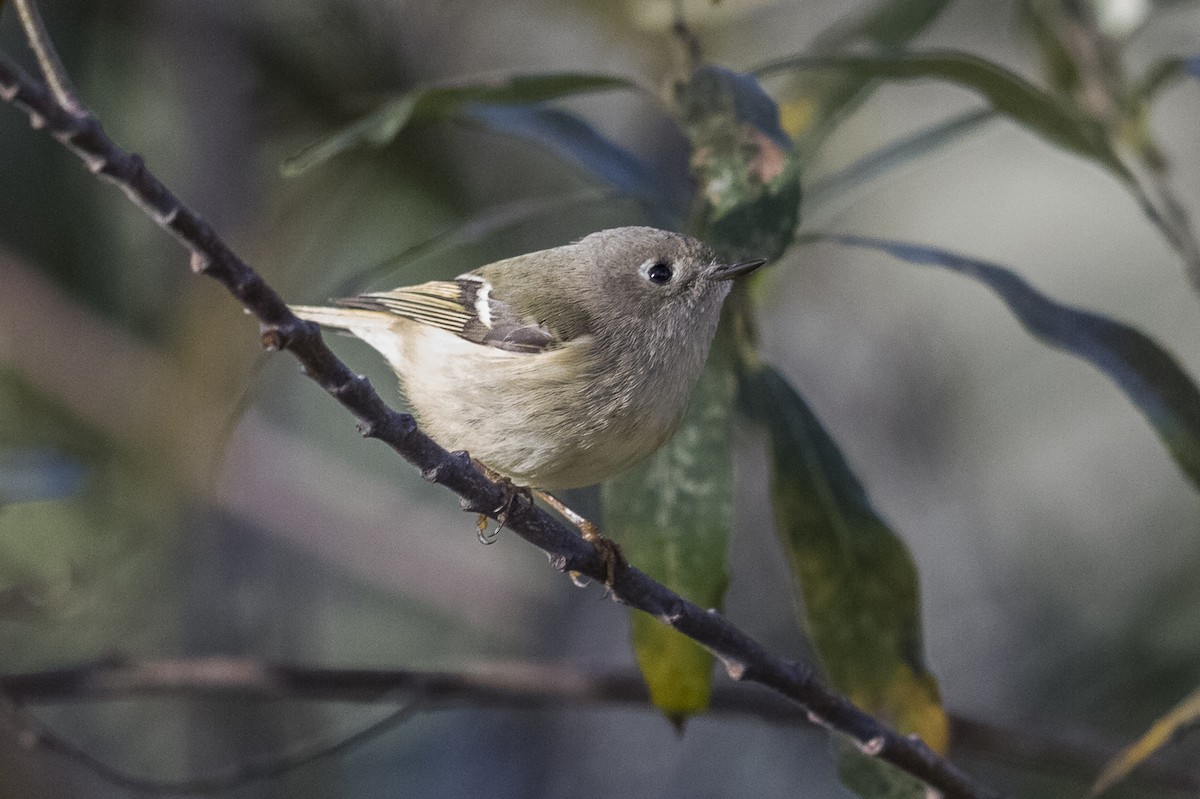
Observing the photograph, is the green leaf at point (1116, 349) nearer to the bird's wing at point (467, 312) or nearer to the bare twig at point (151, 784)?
the bird's wing at point (467, 312)

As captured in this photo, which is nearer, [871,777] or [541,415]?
[541,415]

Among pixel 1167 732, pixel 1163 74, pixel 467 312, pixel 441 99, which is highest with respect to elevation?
pixel 441 99

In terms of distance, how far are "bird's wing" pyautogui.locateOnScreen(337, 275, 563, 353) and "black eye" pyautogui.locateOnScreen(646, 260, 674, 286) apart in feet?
0.41

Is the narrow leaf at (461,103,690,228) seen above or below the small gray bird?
above

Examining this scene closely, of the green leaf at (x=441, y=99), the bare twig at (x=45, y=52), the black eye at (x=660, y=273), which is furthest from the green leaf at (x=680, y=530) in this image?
the bare twig at (x=45, y=52)

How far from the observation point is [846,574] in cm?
141

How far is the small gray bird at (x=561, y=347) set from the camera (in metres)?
1.20

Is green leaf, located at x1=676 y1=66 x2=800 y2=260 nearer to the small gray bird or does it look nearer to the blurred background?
the small gray bird

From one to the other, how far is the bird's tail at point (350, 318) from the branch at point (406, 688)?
19.8 inches

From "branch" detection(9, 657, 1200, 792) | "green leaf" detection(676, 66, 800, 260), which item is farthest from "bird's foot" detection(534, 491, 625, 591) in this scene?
"branch" detection(9, 657, 1200, 792)

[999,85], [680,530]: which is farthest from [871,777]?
[999,85]

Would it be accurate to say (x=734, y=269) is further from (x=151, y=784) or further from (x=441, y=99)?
(x=151, y=784)

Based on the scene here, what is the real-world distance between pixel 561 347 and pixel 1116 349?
2.12 feet

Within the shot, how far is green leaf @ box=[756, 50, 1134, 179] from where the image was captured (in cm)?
143
